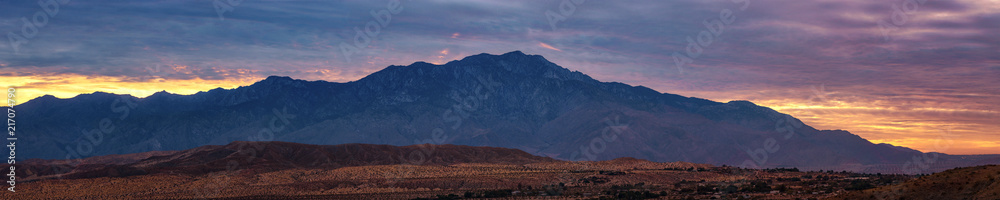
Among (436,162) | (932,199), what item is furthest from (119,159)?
(932,199)

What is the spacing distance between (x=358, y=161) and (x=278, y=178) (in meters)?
37.1

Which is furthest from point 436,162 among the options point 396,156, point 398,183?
point 398,183

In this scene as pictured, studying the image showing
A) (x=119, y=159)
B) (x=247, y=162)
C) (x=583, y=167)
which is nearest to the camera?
(x=583, y=167)

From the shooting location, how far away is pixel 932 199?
3123cm

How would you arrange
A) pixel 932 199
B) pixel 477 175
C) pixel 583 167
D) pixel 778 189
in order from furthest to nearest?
1. pixel 583 167
2. pixel 477 175
3. pixel 778 189
4. pixel 932 199

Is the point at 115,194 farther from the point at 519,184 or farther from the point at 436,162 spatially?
the point at 436,162

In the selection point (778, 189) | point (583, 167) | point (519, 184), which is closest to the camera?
point (778, 189)

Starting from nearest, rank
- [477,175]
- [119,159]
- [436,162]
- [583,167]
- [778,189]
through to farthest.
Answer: [778,189] < [477,175] < [583,167] < [436,162] < [119,159]

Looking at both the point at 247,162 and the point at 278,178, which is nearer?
the point at 278,178

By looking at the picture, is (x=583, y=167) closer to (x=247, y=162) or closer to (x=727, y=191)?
(x=727, y=191)

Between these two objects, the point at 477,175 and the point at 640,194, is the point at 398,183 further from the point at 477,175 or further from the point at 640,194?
the point at 640,194

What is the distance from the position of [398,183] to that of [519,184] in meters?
15.0

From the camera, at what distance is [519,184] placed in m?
73.2

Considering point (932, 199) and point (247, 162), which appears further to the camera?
point (247, 162)
